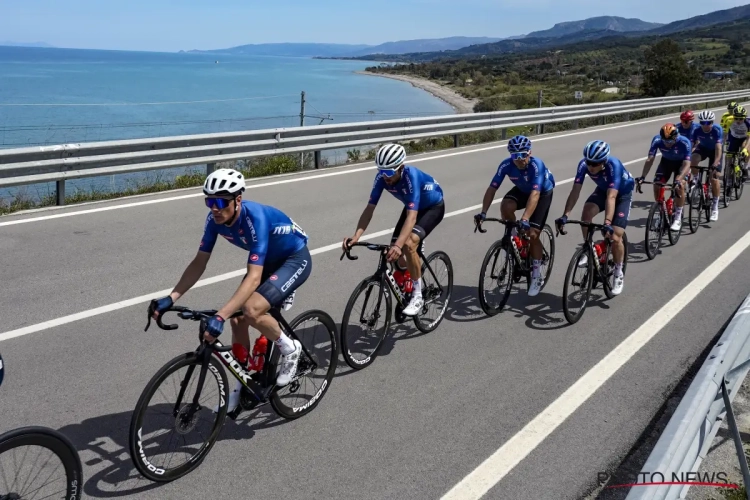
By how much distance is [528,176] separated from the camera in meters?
8.54

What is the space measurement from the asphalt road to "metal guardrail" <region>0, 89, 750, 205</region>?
2.67 feet

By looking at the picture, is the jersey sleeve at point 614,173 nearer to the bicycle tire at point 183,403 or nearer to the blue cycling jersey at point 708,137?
the bicycle tire at point 183,403

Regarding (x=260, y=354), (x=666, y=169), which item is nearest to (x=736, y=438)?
(x=260, y=354)

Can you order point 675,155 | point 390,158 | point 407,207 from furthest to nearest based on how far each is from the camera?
point 675,155 < point 407,207 < point 390,158

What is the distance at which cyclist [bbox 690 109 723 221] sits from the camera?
13398mm

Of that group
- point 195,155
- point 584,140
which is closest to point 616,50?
point 584,140

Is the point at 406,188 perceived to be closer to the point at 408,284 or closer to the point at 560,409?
the point at 408,284

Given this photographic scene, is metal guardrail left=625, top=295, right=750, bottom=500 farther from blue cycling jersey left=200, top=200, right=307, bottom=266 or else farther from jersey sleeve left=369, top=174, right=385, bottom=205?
jersey sleeve left=369, top=174, right=385, bottom=205

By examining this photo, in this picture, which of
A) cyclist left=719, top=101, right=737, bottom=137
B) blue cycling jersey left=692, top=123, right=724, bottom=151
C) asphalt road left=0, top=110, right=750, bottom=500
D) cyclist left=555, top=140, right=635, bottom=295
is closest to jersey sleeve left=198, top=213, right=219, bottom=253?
asphalt road left=0, top=110, right=750, bottom=500

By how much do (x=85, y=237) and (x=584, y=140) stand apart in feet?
61.8

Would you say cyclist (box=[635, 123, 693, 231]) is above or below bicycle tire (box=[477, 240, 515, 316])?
above

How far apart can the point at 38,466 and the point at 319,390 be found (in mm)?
2438

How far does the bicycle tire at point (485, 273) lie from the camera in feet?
26.2

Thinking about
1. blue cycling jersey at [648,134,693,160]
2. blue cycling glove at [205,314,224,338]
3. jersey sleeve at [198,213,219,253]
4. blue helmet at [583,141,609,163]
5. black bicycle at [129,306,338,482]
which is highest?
blue helmet at [583,141,609,163]
